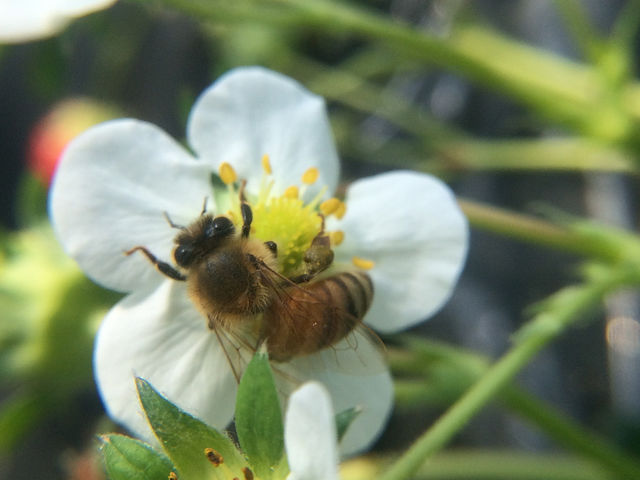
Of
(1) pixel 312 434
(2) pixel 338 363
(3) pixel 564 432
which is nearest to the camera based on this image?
(1) pixel 312 434

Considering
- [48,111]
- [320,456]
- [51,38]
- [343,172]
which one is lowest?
[48,111]

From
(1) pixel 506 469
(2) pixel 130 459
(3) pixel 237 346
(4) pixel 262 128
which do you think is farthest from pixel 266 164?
(1) pixel 506 469

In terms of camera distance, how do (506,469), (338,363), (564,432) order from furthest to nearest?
(506,469) → (564,432) → (338,363)

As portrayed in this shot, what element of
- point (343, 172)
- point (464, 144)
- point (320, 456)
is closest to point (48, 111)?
point (343, 172)

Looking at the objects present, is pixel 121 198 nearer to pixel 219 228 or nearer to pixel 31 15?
pixel 219 228

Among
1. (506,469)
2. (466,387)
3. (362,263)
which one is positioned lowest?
(506,469)

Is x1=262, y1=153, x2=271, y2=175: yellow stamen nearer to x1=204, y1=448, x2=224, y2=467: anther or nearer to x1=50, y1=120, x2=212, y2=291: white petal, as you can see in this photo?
x1=50, y1=120, x2=212, y2=291: white petal

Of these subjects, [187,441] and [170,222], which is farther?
[170,222]

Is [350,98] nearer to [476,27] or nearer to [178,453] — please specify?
[476,27]
